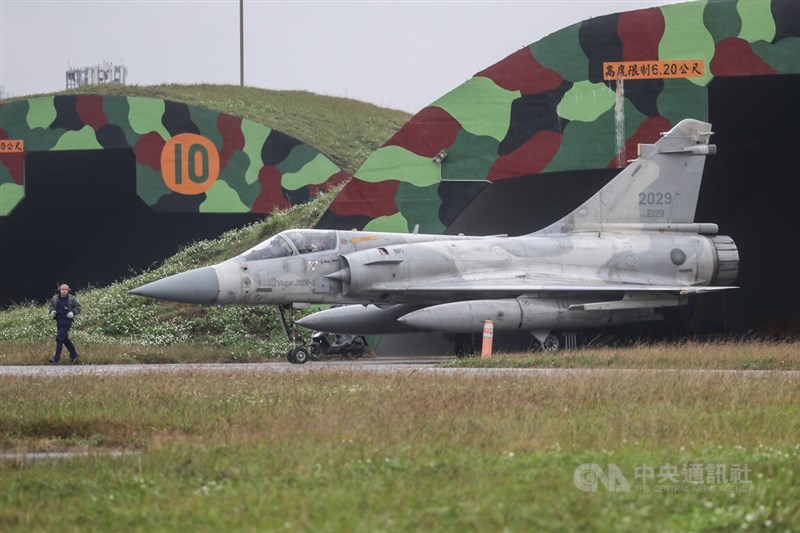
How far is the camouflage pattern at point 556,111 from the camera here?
25109mm

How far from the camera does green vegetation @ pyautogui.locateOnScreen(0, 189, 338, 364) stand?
2228cm

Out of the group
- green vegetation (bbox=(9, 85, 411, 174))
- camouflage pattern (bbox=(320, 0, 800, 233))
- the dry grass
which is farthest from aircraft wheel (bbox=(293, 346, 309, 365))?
green vegetation (bbox=(9, 85, 411, 174))

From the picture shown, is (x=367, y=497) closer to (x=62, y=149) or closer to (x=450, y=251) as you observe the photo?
(x=450, y=251)

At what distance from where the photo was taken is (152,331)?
83.0ft

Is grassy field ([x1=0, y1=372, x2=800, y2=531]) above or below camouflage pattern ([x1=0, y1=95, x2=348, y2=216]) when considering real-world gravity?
below

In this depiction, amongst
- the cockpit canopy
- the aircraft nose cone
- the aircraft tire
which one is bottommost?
the aircraft tire

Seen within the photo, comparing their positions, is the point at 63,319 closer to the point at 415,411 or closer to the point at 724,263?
the point at 415,411

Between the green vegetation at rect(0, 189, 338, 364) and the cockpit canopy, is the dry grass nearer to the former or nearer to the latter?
the cockpit canopy

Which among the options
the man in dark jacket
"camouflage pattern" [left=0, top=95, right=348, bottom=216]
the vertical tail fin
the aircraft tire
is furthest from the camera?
"camouflage pattern" [left=0, top=95, right=348, bottom=216]

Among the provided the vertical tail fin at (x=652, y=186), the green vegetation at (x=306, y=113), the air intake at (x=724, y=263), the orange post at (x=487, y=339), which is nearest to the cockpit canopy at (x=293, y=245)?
the orange post at (x=487, y=339)

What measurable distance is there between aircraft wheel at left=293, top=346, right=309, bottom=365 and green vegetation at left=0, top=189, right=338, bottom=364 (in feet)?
6.68

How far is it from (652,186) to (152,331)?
38.5 feet

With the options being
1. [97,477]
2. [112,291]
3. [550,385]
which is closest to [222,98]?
[112,291]

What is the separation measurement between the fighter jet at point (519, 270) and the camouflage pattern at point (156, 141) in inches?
554
